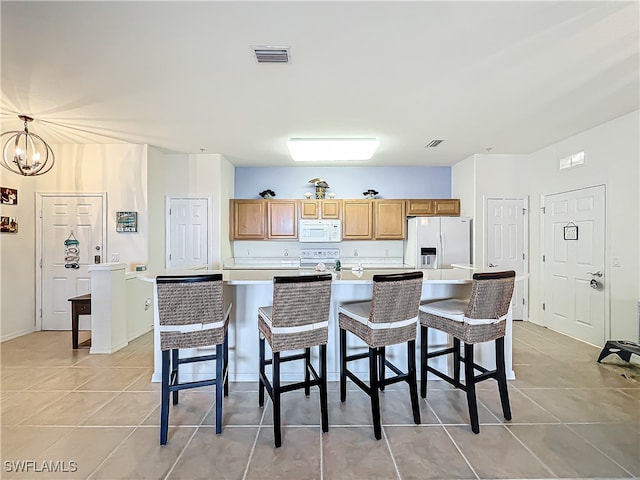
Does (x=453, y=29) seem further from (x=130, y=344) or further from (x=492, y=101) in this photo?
(x=130, y=344)

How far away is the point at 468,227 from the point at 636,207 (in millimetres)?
1987

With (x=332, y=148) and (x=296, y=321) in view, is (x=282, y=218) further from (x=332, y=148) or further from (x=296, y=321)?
(x=296, y=321)

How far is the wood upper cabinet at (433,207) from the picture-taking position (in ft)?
17.7

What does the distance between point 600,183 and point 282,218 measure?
4418mm

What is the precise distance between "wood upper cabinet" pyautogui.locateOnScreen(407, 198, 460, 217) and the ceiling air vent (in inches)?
148

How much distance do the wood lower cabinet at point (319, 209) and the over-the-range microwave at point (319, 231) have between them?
4.3 inches

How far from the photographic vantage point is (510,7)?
1.76 metres

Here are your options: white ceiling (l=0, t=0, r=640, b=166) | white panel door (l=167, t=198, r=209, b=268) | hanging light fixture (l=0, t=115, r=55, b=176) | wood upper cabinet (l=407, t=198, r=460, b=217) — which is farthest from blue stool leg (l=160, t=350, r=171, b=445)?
wood upper cabinet (l=407, t=198, r=460, b=217)

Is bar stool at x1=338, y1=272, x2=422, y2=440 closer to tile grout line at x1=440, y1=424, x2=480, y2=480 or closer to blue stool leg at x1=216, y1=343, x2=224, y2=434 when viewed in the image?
tile grout line at x1=440, y1=424, x2=480, y2=480

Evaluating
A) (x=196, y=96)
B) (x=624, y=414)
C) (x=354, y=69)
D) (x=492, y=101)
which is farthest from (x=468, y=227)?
(x=196, y=96)

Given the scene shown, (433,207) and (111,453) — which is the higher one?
(433,207)

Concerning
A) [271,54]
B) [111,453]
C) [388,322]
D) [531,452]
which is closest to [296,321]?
[388,322]

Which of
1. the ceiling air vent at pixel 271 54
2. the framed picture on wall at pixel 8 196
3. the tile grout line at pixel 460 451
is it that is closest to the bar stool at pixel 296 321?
the tile grout line at pixel 460 451

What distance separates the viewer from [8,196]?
404 centimetres
